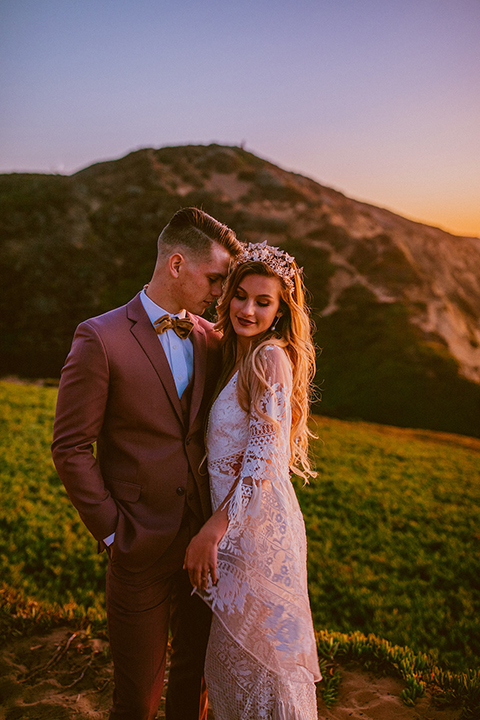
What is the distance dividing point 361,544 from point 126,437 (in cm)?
516

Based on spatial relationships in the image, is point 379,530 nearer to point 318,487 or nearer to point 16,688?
point 318,487

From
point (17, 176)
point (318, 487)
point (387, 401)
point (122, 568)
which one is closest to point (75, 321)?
point (17, 176)

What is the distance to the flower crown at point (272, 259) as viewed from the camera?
2590 mm

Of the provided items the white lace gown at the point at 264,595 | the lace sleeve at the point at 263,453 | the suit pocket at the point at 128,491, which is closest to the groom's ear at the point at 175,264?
the white lace gown at the point at 264,595

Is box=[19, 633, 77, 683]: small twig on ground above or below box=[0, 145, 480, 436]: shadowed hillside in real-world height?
below

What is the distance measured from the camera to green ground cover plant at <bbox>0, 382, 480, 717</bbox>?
367 cm

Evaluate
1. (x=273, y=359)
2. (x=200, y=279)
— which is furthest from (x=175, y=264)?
(x=273, y=359)

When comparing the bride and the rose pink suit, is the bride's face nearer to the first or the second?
the bride

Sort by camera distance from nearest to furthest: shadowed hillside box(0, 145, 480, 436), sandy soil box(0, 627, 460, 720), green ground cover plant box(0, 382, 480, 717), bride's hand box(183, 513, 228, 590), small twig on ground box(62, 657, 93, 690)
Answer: bride's hand box(183, 513, 228, 590) → sandy soil box(0, 627, 460, 720) → small twig on ground box(62, 657, 93, 690) → green ground cover plant box(0, 382, 480, 717) → shadowed hillside box(0, 145, 480, 436)

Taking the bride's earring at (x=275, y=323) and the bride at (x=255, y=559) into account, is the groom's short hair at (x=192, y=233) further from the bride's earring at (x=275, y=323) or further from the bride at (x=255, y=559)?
the bride at (x=255, y=559)

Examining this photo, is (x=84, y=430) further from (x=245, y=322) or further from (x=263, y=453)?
(x=245, y=322)

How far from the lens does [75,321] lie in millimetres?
28609

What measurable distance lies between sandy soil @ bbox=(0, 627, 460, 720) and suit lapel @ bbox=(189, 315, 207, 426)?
7.25ft

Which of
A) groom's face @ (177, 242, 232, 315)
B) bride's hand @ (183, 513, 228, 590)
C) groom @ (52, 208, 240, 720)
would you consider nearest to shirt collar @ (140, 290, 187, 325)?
groom @ (52, 208, 240, 720)
